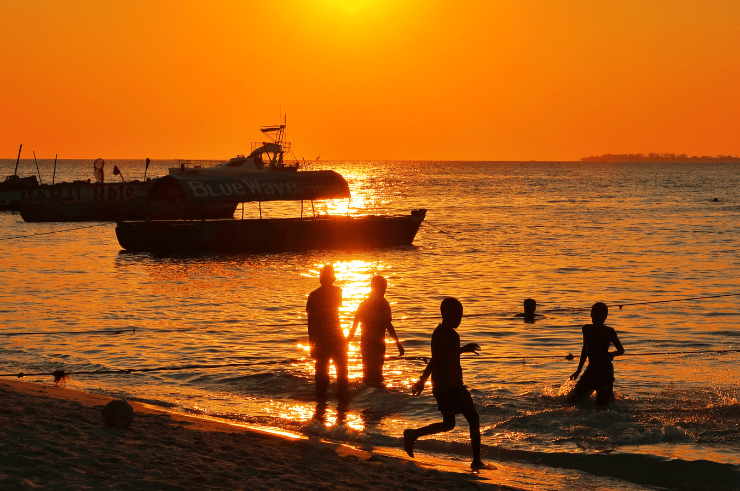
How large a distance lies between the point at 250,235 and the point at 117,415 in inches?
1051

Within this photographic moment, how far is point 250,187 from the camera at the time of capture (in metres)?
36.4

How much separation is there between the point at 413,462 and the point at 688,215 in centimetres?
6634

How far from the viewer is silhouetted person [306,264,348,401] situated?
1075 cm

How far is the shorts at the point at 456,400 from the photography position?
28.3ft

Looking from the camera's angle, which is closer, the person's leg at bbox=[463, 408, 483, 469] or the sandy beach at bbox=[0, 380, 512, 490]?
the sandy beach at bbox=[0, 380, 512, 490]

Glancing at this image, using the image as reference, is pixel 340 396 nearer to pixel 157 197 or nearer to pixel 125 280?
pixel 125 280

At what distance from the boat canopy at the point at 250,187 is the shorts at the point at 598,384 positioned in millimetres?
25468

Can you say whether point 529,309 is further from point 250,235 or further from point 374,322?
point 250,235

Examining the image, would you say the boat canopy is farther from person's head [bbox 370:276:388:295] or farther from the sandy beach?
the sandy beach

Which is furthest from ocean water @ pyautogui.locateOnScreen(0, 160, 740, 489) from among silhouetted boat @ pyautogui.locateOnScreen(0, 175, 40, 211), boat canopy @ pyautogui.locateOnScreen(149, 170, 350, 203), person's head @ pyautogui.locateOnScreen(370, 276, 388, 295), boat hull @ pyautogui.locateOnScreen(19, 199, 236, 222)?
silhouetted boat @ pyautogui.locateOnScreen(0, 175, 40, 211)

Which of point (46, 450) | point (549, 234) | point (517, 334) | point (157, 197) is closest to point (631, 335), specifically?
point (517, 334)

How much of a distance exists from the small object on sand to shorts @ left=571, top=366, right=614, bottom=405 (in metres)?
6.17

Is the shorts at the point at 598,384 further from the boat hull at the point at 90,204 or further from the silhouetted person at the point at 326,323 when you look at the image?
the boat hull at the point at 90,204

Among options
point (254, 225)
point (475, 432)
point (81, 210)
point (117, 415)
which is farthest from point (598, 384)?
point (81, 210)
